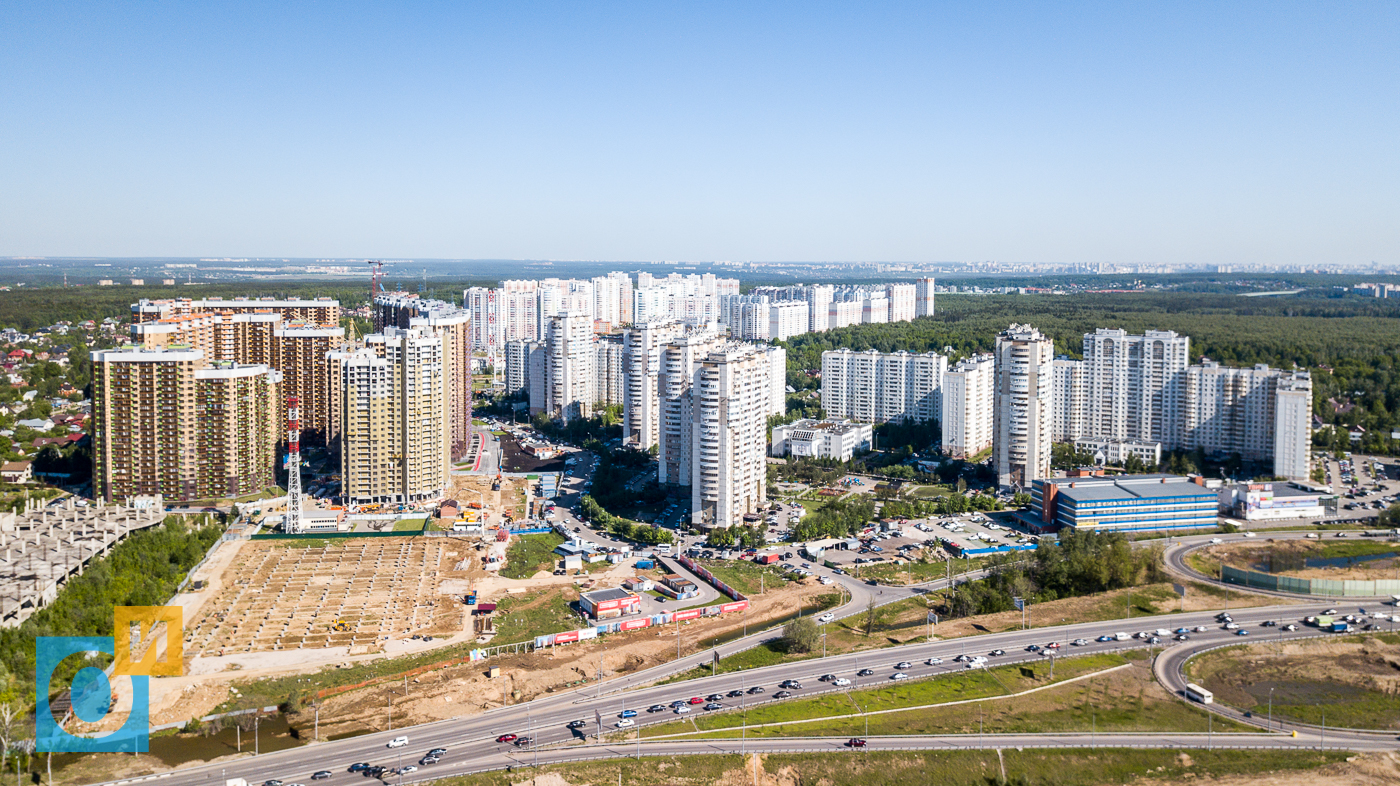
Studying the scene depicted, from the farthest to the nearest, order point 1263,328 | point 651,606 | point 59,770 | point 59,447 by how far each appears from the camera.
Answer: point 1263,328, point 59,447, point 651,606, point 59,770

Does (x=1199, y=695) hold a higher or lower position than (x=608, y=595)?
lower

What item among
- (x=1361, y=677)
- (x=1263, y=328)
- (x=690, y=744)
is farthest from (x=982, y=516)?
(x=1263, y=328)

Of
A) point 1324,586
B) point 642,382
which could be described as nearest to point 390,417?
point 642,382

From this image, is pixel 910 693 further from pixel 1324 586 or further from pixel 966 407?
pixel 966 407

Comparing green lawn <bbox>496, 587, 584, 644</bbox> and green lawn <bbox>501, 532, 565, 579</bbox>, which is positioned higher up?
green lawn <bbox>501, 532, 565, 579</bbox>

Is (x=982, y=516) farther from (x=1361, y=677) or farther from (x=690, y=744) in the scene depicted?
(x=690, y=744)

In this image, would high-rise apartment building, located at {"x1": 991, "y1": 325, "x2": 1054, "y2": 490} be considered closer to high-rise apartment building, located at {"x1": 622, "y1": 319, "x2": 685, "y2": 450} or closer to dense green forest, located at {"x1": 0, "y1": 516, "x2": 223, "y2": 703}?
high-rise apartment building, located at {"x1": 622, "y1": 319, "x2": 685, "y2": 450}

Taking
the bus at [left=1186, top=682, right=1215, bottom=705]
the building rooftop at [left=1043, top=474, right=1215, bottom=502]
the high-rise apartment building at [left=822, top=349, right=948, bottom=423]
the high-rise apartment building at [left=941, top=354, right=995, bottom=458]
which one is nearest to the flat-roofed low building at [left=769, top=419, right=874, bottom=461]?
the high-rise apartment building at [left=941, top=354, right=995, bottom=458]
